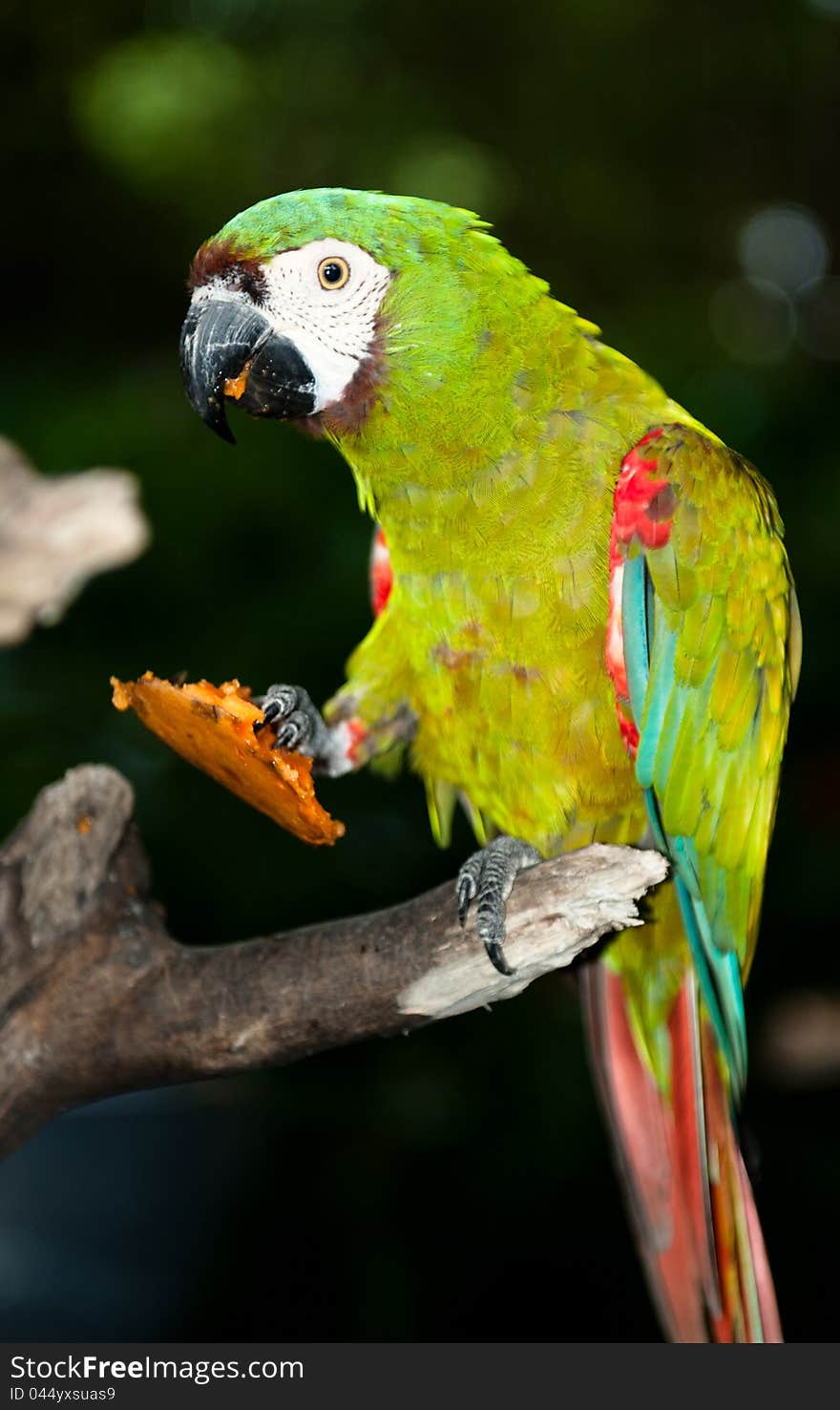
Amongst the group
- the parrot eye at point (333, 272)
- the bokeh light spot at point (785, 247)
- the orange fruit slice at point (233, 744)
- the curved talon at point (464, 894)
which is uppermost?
the bokeh light spot at point (785, 247)

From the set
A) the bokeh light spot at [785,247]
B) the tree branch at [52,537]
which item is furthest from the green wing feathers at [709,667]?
the bokeh light spot at [785,247]

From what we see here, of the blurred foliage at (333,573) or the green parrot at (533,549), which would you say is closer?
the green parrot at (533,549)

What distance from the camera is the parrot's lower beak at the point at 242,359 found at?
3.20ft

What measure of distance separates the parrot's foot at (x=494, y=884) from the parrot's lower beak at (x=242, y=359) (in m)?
0.44

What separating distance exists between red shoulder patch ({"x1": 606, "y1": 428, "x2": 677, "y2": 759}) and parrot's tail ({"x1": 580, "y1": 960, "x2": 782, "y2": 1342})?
391mm

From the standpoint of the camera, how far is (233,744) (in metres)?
1.00

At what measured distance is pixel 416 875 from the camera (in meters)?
1.92

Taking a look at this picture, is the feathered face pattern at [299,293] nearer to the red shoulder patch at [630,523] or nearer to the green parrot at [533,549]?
the green parrot at [533,549]

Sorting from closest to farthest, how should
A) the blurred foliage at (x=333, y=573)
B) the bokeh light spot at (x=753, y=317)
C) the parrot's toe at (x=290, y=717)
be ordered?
the parrot's toe at (x=290, y=717) < the blurred foliage at (x=333, y=573) < the bokeh light spot at (x=753, y=317)

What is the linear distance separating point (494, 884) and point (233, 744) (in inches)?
10.2

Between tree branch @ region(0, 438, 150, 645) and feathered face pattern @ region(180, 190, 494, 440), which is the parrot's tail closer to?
feathered face pattern @ region(180, 190, 494, 440)

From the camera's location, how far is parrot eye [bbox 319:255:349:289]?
3.12 ft

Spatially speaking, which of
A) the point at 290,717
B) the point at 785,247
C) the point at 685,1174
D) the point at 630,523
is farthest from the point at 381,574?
the point at 785,247
